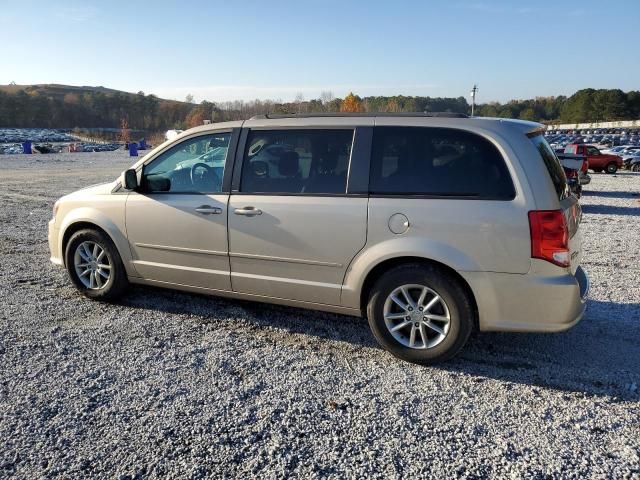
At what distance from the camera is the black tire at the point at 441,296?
3855mm

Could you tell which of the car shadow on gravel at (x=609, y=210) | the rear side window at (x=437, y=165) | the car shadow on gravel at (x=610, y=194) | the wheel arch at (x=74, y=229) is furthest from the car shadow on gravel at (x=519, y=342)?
the car shadow on gravel at (x=610, y=194)

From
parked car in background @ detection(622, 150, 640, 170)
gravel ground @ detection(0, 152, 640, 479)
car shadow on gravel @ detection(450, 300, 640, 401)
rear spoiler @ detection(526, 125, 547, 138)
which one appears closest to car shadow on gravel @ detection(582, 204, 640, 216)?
gravel ground @ detection(0, 152, 640, 479)

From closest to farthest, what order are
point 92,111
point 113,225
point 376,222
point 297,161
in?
point 376,222 → point 297,161 → point 113,225 → point 92,111

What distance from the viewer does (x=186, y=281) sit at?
4.93m

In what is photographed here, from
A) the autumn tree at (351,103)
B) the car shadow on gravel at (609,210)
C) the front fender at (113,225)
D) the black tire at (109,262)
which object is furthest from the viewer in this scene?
the autumn tree at (351,103)

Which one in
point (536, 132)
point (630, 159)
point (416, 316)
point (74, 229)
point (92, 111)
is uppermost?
point (92, 111)

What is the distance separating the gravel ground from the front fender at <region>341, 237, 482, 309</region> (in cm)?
55

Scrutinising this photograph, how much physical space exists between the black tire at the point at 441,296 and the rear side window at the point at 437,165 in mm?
609

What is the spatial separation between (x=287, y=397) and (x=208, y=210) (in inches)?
73.9

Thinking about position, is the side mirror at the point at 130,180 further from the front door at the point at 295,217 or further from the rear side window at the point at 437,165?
the rear side window at the point at 437,165

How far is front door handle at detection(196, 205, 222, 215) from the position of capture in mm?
4586

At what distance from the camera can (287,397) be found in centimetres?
355

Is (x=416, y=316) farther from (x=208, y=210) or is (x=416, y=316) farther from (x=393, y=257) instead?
(x=208, y=210)

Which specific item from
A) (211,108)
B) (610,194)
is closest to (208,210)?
(610,194)
